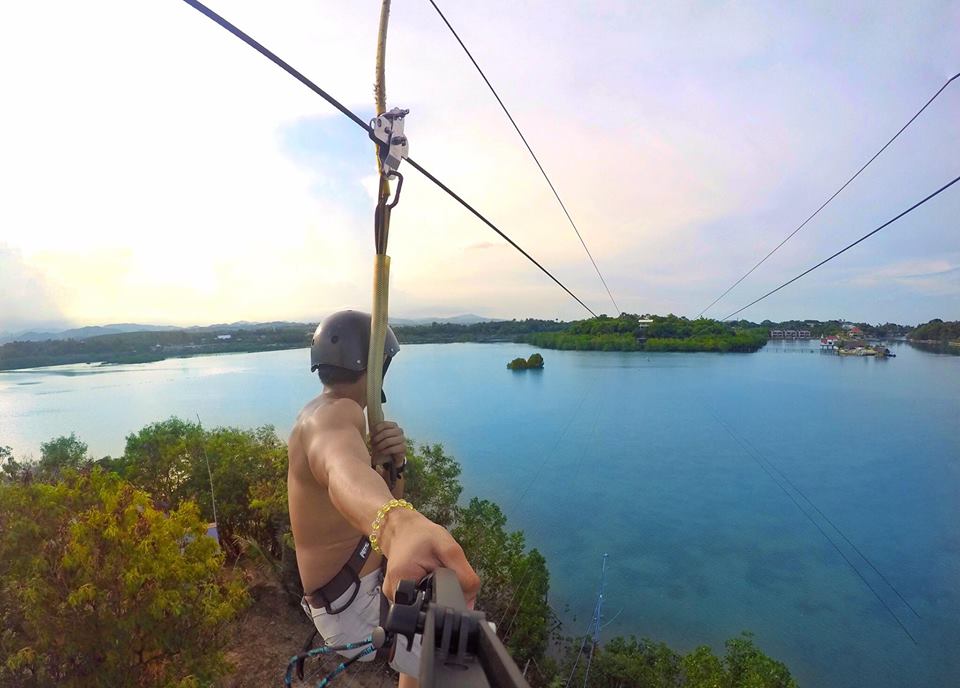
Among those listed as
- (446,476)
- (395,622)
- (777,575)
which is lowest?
(777,575)

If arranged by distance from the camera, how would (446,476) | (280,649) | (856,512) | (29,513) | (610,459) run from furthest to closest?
(610,459)
(856,512)
(446,476)
(280,649)
(29,513)

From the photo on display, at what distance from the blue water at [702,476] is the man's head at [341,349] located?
19973mm

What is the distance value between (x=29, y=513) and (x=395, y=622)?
24.8 ft

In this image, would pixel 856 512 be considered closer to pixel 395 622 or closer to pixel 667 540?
pixel 667 540

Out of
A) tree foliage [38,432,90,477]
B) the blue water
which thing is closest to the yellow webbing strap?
tree foliage [38,432,90,477]

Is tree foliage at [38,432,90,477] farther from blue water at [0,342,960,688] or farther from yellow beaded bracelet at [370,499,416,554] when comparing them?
yellow beaded bracelet at [370,499,416,554]

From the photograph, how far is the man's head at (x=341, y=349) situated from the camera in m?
1.85

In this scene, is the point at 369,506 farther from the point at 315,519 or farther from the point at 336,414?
the point at 315,519

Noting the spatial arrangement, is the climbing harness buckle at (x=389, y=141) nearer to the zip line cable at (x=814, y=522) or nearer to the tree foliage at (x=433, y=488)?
the tree foliage at (x=433, y=488)

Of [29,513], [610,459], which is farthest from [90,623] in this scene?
[610,459]

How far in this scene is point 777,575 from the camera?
24781mm

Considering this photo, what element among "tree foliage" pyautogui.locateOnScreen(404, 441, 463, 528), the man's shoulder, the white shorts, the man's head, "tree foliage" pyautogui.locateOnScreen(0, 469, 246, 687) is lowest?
"tree foliage" pyautogui.locateOnScreen(404, 441, 463, 528)

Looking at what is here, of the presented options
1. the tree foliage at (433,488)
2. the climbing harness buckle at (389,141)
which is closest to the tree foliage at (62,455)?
the tree foliage at (433,488)

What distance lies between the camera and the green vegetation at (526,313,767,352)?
3113 inches
